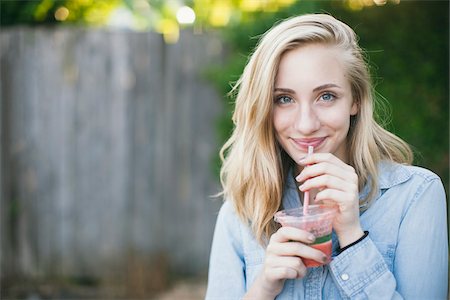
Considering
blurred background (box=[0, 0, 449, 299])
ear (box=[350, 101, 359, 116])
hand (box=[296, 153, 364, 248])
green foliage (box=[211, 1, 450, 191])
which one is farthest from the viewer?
blurred background (box=[0, 0, 449, 299])

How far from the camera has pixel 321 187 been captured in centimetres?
200

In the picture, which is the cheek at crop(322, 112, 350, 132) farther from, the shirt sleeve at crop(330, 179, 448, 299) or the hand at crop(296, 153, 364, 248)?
the shirt sleeve at crop(330, 179, 448, 299)

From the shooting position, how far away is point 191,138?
6027mm

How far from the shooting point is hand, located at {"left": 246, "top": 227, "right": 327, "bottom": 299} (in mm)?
1967

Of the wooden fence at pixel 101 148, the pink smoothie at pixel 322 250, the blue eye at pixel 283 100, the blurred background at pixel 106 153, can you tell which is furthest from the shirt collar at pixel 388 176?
the wooden fence at pixel 101 148

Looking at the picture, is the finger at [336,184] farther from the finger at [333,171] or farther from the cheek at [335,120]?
the cheek at [335,120]

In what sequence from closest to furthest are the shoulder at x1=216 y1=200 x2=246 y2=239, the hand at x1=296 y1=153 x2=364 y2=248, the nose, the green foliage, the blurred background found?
the hand at x1=296 y1=153 x2=364 y2=248
the nose
the shoulder at x1=216 y1=200 x2=246 y2=239
the green foliage
the blurred background

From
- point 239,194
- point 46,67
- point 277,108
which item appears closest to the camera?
point 277,108

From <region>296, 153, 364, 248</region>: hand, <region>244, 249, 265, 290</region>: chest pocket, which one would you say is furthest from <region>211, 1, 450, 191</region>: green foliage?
<region>296, 153, 364, 248</region>: hand

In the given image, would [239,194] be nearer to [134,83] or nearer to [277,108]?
[277,108]

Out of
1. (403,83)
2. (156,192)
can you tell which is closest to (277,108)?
(403,83)

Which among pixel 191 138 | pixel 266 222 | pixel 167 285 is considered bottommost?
pixel 167 285

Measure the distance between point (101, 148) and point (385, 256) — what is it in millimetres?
4162

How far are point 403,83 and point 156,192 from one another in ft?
7.46
